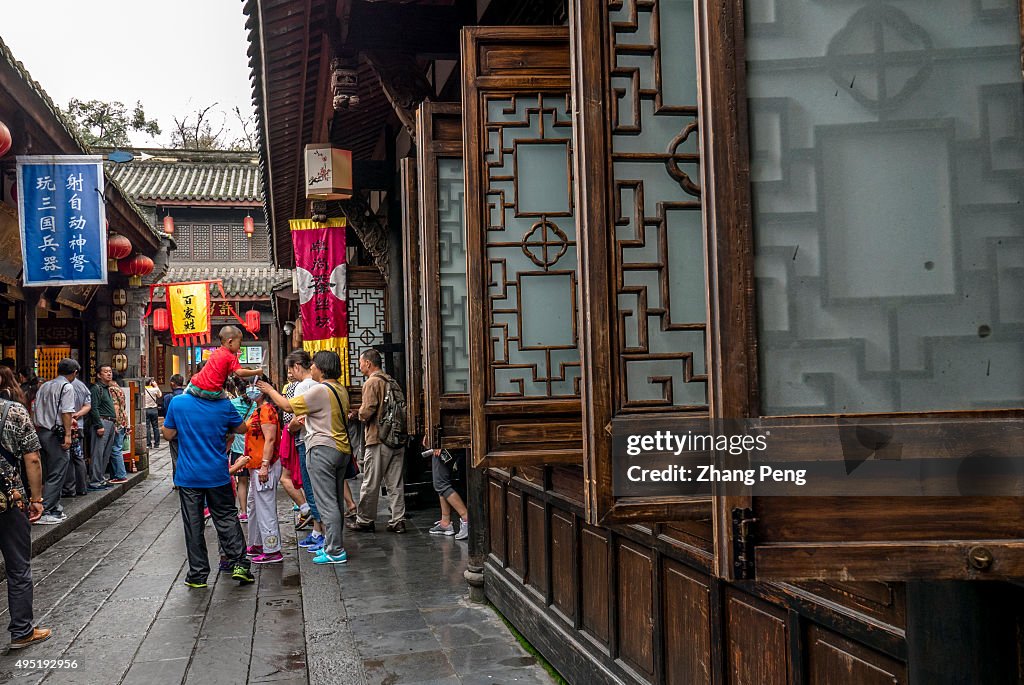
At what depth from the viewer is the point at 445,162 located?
5348 millimetres

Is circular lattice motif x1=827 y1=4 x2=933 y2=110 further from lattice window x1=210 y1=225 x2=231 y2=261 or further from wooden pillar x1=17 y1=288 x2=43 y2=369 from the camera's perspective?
lattice window x1=210 y1=225 x2=231 y2=261

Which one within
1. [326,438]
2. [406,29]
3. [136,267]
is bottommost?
[326,438]

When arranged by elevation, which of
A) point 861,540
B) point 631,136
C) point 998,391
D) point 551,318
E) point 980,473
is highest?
point 631,136

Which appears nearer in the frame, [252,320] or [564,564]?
[564,564]

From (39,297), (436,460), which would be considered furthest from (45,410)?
(436,460)

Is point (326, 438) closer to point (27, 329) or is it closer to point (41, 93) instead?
point (41, 93)

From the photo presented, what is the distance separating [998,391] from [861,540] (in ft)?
1.43

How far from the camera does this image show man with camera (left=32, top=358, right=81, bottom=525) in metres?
10.5

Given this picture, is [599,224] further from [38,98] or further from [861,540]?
[38,98]

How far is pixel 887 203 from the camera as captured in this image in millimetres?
1920

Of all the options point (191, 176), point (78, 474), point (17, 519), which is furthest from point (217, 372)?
point (191, 176)

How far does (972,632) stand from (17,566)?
230 inches

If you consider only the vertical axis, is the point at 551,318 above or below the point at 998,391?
above

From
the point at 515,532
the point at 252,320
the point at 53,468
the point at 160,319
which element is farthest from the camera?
the point at 252,320
